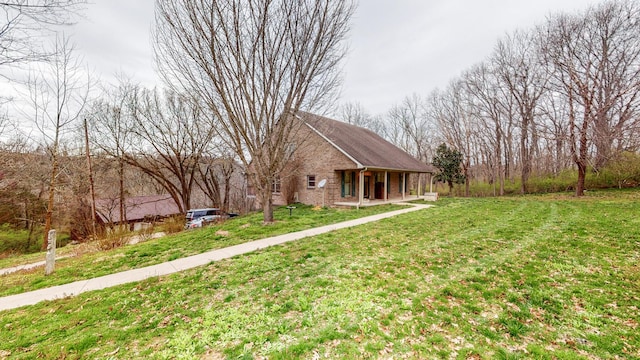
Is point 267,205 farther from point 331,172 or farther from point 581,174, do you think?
point 581,174

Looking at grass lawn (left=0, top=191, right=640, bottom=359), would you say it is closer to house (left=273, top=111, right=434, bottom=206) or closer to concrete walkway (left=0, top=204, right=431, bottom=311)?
concrete walkway (left=0, top=204, right=431, bottom=311)

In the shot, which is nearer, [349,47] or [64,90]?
[349,47]

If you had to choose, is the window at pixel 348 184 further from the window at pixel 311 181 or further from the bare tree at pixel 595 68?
the bare tree at pixel 595 68

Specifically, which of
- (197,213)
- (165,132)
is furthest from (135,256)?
(165,132)

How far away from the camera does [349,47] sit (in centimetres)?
1020

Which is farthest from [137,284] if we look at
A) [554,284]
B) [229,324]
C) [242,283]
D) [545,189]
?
[545,189]

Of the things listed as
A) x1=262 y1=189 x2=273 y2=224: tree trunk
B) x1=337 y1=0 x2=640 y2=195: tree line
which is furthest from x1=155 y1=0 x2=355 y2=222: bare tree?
x1=337 y1=0 x2=640 y2=195: tree line

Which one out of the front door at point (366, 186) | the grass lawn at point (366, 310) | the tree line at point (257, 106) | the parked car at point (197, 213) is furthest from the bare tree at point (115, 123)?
the front door at point (366, 186)

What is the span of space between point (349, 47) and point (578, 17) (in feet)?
61.4

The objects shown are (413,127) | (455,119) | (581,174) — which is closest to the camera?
(581,174)

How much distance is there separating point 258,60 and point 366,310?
9.04 meters

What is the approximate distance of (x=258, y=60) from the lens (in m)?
9.38

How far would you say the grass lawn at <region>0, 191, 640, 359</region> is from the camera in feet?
9.86

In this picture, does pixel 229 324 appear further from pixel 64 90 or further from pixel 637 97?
pixel 637 97
